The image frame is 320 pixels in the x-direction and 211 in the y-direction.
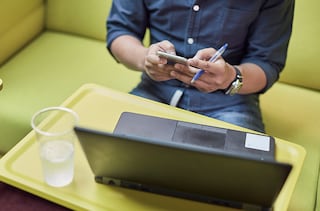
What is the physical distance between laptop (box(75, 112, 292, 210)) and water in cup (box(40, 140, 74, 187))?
0.04 m

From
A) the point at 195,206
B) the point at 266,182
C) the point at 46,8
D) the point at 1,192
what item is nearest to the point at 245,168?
the point at 266,182

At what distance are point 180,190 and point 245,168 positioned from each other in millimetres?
168

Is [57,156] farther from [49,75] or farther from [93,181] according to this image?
[49,75]

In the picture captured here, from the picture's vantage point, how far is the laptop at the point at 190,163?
807 millimetres

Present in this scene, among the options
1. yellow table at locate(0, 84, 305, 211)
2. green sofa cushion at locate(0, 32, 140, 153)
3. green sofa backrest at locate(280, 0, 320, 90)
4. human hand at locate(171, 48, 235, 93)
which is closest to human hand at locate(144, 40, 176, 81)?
human hand at locate(171, 48, 235, 93)

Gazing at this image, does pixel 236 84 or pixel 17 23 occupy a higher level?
pixel 236 84

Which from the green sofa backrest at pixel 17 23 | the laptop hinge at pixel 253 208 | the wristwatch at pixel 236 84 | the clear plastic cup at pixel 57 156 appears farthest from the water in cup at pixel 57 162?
the green sofa backrest at pixel 17 23

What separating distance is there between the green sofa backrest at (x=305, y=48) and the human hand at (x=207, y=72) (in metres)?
0.45

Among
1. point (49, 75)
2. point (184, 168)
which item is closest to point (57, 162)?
point (184, 168)

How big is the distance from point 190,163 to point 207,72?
405mm

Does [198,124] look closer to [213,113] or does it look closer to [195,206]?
[195,206]

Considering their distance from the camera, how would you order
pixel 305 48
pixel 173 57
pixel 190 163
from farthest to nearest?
1. pixel 305 48
2. pixel 173 57
3. pixel 190 163

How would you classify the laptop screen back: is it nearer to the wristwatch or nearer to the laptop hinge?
the laptop hinge

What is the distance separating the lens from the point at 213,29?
134cm
